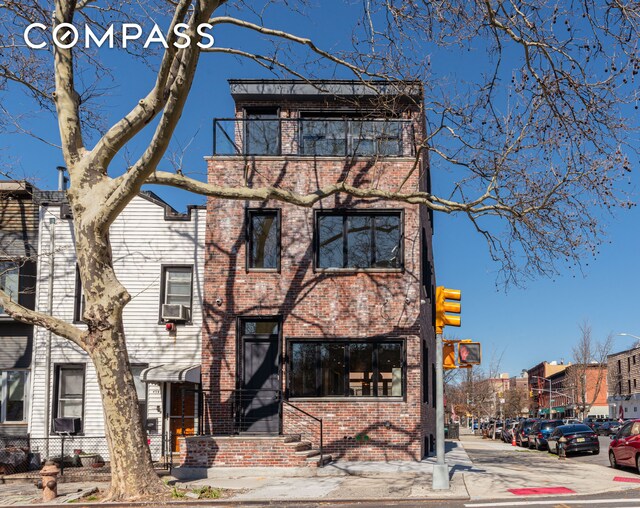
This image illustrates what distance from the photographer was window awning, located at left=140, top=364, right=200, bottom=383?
1847cm

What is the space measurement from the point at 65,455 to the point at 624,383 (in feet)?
268

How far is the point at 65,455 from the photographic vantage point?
1981 cm

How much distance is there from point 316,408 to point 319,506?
20.9ft

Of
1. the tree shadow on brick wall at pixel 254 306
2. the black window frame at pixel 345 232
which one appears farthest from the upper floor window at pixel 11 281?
the black window frame at pixel 345 232

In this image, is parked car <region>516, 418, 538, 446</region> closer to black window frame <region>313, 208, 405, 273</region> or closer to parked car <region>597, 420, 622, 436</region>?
parked car <region>597, 420, 622, 436</region>

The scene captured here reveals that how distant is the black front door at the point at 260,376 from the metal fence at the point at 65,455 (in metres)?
2.29

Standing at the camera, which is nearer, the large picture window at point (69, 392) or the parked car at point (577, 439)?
the large picture window at point (69, 392)

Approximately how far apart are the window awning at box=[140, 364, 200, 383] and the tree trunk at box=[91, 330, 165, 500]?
479 cm

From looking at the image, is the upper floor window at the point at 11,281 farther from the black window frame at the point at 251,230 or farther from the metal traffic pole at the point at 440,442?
the metal traffic pole at the point at 440,442

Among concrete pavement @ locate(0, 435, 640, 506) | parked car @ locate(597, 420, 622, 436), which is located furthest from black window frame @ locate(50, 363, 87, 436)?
parked car @ locate(597, 420, 622, 436)

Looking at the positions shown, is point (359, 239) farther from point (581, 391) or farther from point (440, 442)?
point (581, 391)

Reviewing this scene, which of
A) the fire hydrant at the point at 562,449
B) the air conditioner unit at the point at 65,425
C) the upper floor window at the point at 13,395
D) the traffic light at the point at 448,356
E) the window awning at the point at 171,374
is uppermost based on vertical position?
the traffic light at the point at 448,356

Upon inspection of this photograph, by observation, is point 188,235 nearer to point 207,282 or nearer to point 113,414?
point 207,282

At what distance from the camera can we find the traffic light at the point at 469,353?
14828mm
